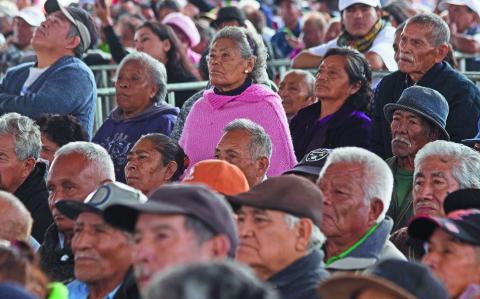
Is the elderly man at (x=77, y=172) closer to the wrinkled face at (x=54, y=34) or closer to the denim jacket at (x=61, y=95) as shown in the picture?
the denim jacket at (x=61, y=95)

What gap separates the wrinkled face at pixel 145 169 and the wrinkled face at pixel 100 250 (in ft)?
6.82

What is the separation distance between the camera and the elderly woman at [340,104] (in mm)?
8594

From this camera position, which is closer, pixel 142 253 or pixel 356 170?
pixel 142 253

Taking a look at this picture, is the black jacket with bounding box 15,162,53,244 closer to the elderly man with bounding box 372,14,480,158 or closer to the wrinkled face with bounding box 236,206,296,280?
the elderly man with bounding box 372,14,480,158

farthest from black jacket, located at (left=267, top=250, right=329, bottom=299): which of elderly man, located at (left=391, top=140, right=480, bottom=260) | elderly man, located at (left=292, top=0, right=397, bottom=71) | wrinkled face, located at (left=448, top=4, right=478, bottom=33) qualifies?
wrinkled face, located at (left=448, top=4, right=478, bottom=33)

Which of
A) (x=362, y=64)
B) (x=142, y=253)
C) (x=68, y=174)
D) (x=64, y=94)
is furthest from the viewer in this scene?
(x=64, y=94)

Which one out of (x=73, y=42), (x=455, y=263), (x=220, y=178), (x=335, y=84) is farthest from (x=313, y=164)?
(x=73, y=42)

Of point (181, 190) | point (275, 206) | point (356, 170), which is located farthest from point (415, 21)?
point (181, 190)

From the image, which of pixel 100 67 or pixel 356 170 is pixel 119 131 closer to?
pixel 356 170

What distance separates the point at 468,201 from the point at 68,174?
2326 millimetres

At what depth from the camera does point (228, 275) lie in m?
3.46

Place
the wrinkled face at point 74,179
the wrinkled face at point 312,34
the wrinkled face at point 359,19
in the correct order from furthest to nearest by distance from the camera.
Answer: the wrinkled face at point 312,34
the wrinkled face at point 359,19
the wrinkled face at point 74,179

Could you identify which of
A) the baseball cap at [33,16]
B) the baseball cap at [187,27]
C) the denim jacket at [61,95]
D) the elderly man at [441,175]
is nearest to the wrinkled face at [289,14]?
the baseball cap at [187,27]

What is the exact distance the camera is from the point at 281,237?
542cm
